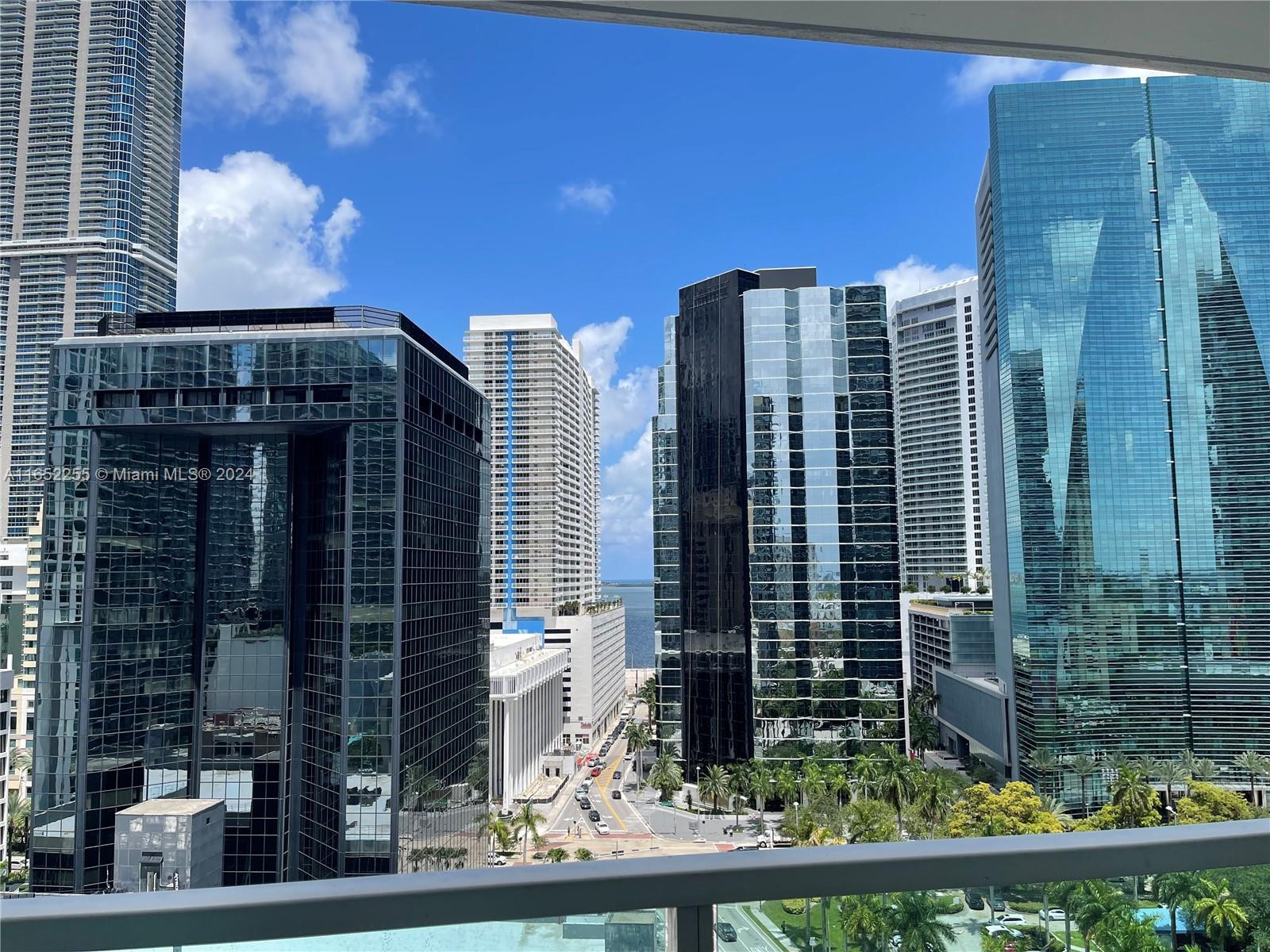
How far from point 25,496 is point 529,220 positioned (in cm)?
4284

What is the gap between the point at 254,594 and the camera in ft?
49.6

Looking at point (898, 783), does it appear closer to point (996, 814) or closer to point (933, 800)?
point (933, 800)

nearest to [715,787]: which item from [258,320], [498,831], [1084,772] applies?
[498,831]

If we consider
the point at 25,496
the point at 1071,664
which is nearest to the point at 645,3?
the point at 25,496

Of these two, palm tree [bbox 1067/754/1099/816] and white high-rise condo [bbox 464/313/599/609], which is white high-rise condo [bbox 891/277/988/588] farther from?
palm tree [bbox 1067/754/1099/816]

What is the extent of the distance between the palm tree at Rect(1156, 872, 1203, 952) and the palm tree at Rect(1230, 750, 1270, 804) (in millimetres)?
24285

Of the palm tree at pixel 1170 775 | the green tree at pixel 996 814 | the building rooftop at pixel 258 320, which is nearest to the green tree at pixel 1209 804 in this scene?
the palm tree at pixel 1170 775

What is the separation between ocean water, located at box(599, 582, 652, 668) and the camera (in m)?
65.0

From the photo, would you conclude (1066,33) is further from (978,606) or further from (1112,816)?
(978,606)

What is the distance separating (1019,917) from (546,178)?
2144 inches

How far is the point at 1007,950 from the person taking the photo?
2.53ft

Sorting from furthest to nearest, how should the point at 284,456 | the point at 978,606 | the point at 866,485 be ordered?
the point at 978,606 < the point at 866,485 < the point at 284,456

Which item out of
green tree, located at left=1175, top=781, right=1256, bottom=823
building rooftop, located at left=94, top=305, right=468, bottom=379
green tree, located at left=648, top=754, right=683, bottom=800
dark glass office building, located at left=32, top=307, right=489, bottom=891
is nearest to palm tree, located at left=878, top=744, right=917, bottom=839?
green tree, located at left=648, top=754, right=683, bottom=800

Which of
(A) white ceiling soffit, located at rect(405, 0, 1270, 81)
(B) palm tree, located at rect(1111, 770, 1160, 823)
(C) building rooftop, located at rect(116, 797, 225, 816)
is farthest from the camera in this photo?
(B) palm tree, located at rect(1111, 770, 1160, 823)
